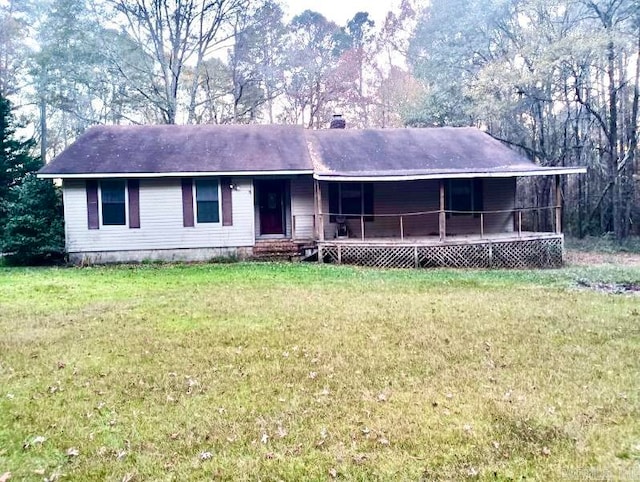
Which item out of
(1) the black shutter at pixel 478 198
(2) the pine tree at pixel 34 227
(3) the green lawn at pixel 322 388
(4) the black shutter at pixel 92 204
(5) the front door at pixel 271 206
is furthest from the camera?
(1) the black shutter at pixel 478 198

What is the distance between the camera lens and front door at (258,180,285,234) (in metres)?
15.9

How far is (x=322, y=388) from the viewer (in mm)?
4484

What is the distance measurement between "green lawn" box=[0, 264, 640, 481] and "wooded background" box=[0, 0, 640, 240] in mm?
12497

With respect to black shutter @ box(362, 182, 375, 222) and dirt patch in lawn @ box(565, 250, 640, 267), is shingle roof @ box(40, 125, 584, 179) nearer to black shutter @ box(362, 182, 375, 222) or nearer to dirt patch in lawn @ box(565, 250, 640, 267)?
black shutter @ box(362, 182, 375, 222)

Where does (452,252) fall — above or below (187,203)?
below

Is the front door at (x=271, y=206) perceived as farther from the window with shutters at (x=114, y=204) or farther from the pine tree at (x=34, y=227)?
the pine tree at (x=34, y=227)

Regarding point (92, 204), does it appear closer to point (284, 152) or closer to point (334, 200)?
point (284, 152)

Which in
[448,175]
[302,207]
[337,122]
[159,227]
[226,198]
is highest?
[337,122]

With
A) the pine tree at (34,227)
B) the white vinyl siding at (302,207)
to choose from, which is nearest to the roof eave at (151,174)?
the white vinyl siding at (302,207)

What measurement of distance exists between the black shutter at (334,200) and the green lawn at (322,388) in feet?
23.5

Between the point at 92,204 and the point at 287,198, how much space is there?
19.4ft

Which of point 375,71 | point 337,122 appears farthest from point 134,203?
point 375,71

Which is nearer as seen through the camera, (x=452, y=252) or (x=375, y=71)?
(x=452, y=252)

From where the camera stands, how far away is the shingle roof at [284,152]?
46.6 ft
